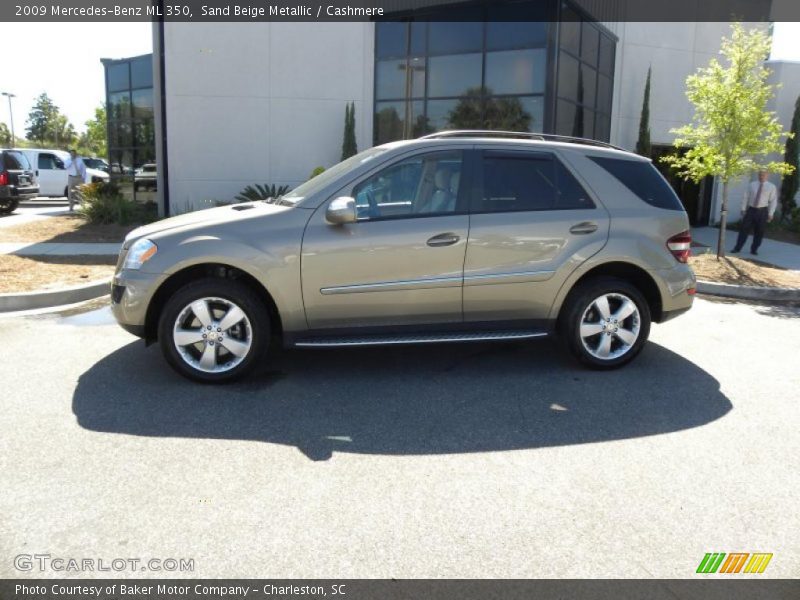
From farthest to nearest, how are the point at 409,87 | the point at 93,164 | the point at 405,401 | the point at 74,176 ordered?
the point at 93,164, the point at 74,176, the point at 409,87, the point at 405,401

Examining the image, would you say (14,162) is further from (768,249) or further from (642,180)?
(768,249)

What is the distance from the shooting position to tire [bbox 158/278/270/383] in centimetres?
466

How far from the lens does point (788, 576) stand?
266 cm

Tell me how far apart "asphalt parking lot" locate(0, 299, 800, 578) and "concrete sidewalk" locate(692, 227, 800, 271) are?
25.5ft

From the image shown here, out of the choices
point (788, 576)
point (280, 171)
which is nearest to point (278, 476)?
point (788, 576)

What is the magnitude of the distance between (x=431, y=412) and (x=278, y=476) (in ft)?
4.26

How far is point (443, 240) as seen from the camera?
15.9ft

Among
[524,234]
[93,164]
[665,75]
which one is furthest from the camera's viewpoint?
[93,164]

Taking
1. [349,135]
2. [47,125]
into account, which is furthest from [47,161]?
[47,125]

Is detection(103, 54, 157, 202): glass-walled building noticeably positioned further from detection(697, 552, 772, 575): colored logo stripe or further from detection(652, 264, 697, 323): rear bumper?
detection(697, 552, 772, 575): colored logo stripe

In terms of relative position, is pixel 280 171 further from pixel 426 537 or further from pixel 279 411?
pixel 426 537

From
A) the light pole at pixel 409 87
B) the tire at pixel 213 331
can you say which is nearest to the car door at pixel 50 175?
the light pole at pixel 409 87

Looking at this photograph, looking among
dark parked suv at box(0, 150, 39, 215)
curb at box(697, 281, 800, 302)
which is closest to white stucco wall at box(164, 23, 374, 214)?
dark parked suv at box(0, 150, 39, 215)

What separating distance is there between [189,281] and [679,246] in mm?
3953
